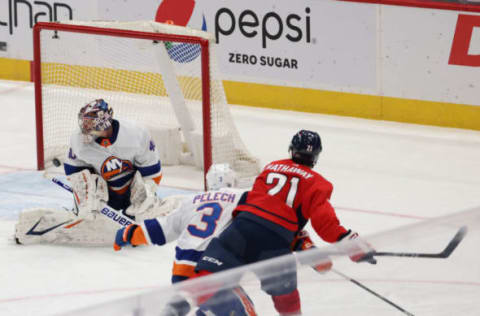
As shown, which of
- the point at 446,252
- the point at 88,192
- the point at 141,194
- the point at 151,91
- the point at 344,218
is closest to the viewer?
the point at 446,252

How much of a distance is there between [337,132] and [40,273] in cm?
383

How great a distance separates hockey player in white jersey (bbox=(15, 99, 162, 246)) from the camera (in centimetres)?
580

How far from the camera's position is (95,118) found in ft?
18.7

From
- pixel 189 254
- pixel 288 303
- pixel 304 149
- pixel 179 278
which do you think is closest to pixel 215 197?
pixel 189 254

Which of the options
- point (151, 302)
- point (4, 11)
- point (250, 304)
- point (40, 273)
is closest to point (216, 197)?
point (250, 304)

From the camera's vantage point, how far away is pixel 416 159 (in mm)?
7969

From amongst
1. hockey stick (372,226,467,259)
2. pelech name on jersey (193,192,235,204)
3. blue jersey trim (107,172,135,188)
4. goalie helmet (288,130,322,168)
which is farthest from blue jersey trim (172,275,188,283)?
blue jersey trim (107,172,135,188)

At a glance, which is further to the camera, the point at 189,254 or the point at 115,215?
the point at 115,215

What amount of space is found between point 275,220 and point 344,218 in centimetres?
274

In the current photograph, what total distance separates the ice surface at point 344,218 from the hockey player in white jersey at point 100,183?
98 mm

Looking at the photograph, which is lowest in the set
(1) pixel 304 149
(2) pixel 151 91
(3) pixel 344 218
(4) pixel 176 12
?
(3) pixel 344 218

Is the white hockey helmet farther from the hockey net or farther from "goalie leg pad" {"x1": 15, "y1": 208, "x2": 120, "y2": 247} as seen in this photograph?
the hockey net

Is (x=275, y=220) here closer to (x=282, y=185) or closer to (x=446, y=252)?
(x=282, y=185)

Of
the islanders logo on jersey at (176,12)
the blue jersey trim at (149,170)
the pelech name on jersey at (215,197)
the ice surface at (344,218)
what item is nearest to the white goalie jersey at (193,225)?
the pelech name on jersey at (215,197)
